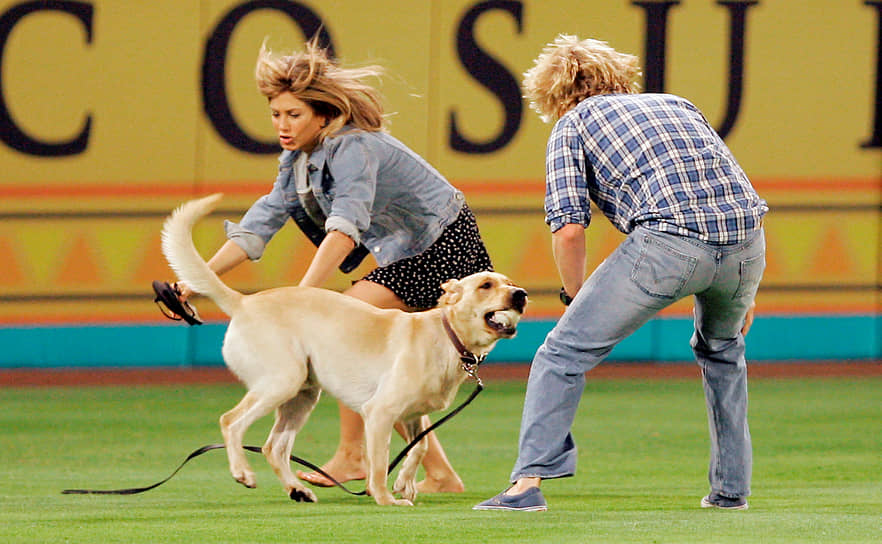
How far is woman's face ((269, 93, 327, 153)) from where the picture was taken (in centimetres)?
603

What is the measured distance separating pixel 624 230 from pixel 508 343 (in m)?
7.50

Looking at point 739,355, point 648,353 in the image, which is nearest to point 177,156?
point 648,353

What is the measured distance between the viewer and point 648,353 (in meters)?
12.8

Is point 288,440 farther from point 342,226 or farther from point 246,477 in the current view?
point 342,226

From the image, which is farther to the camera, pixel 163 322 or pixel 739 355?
pixel 163 322

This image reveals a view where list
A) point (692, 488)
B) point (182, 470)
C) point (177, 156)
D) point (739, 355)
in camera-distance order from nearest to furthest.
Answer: point (739, 355), point (692, 488), point (182, 470), point (177, 156)

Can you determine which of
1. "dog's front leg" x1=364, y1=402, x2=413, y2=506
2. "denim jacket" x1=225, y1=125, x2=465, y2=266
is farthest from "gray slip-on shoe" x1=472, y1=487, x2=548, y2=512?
"denim jacket" x1=225, y1=125, x2=465, y2=266

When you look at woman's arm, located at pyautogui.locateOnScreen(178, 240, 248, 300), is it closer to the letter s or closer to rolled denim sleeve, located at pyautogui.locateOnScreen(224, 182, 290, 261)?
rolled denim sleeve, located at pyautogui.locateOnScreen(224, 182, 290, 261)

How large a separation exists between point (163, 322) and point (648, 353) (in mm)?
3944

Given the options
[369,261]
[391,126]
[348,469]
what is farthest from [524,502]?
[391,126]

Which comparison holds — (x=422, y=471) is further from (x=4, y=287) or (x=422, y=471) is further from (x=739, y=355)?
(x=4, y=287)

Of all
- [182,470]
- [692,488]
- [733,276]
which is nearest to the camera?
[733,276]

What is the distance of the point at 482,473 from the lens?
7.29m

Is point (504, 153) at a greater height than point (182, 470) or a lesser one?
greater
